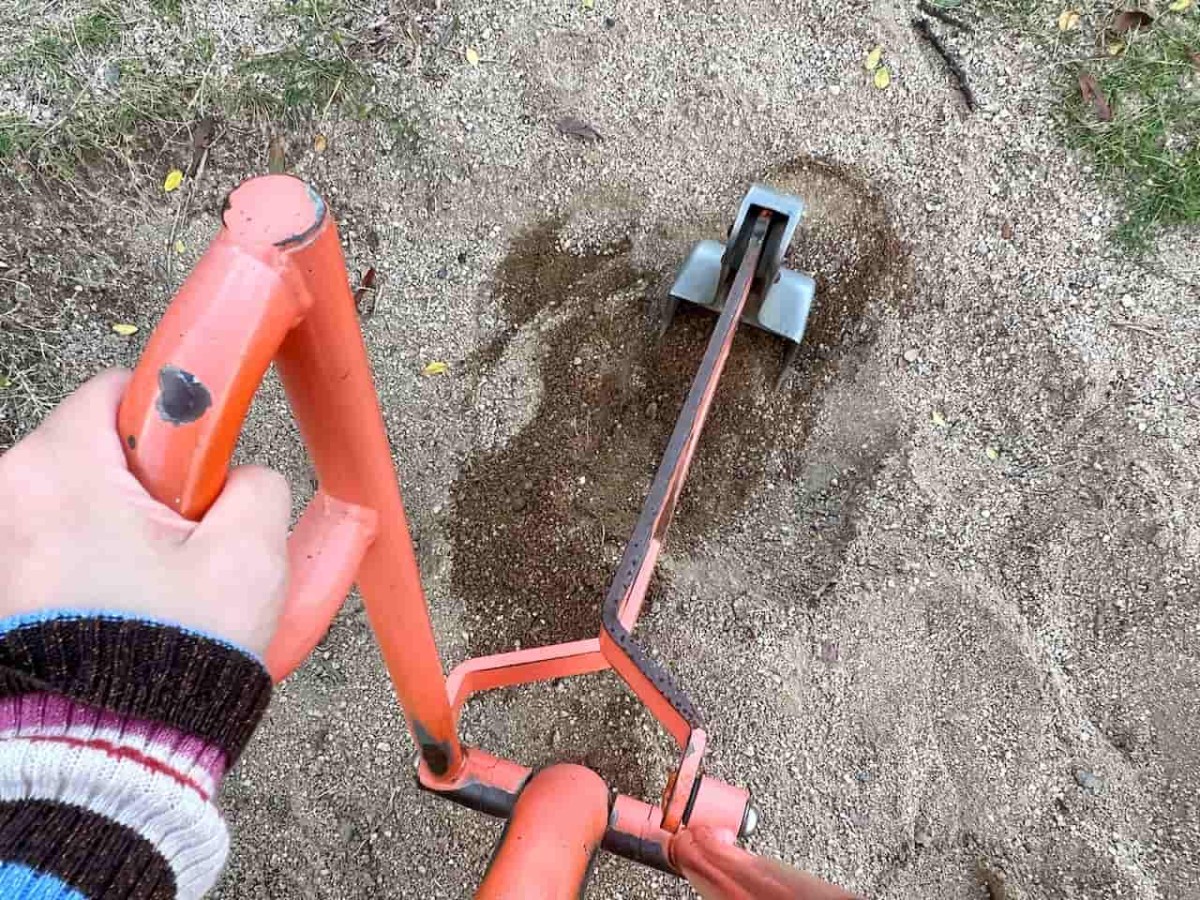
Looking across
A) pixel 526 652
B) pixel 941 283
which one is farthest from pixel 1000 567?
pixel 526 652

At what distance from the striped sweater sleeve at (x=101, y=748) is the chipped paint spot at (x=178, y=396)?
210 mm

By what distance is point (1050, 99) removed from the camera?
3.04 metres

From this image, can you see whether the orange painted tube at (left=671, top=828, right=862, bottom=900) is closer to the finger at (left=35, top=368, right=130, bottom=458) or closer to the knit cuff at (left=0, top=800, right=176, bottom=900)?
the knit cuff at (left=0, top=800, right=176, bottom=900)

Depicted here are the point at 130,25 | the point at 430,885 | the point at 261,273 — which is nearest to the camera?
the point at 261,273

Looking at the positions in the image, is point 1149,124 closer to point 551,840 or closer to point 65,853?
point 551,840

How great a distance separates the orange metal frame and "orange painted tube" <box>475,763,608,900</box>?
0.13 ft

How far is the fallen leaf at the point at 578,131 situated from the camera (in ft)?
9.80

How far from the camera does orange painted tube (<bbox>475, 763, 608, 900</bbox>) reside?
4.78 feet

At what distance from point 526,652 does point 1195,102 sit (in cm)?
305

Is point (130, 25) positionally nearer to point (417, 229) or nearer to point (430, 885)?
point (417, 229)

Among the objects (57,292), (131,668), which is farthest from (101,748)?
(57,292)

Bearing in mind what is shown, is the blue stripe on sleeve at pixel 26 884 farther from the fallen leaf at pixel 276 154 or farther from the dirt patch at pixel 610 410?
the fallen leaf at pixel 276 154

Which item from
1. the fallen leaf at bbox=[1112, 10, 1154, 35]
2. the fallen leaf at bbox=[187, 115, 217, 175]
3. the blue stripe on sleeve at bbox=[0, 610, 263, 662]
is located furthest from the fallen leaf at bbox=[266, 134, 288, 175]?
the fallen leaf at bbox=[1112, 10, 1154, 35]

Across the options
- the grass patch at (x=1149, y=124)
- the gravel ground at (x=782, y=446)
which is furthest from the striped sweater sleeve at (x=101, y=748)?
the grass patch at (x=1149, y=124)
